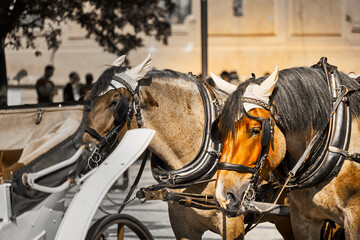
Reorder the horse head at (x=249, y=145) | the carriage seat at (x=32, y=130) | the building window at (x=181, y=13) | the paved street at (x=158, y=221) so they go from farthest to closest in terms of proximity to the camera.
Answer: the building window at (x=181, y=13), the paved street at (x=158, y=221), the carriage seat at (x=32, y=130), the horse head at (x=249, y=145)

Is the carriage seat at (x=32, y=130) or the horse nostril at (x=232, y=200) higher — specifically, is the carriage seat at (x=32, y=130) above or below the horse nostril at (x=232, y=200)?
above

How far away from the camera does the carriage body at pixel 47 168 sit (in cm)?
434

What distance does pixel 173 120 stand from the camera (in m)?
5.60

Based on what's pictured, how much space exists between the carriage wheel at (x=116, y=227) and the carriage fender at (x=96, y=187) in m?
0.06

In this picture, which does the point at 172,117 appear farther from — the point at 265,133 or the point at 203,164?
the point at 265,133

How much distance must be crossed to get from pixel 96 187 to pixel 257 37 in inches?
670

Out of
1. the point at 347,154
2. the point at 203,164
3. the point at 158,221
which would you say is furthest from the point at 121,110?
the point at 158,221

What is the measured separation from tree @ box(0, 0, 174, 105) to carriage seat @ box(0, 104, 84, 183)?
7.70 metres

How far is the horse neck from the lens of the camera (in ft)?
18.3

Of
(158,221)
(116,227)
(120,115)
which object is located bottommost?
(158,221)

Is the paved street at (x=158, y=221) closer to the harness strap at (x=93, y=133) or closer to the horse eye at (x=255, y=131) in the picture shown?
the harness strap at (x=93, y=133)

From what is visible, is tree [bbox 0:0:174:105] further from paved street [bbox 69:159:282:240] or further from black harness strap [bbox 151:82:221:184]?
black harness strap [bbox 151:82:221:184]

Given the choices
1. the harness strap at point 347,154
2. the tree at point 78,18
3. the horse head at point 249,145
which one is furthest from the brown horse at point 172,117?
the tree at point 78,18

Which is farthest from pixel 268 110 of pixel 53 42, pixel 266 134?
pixel 53 42
